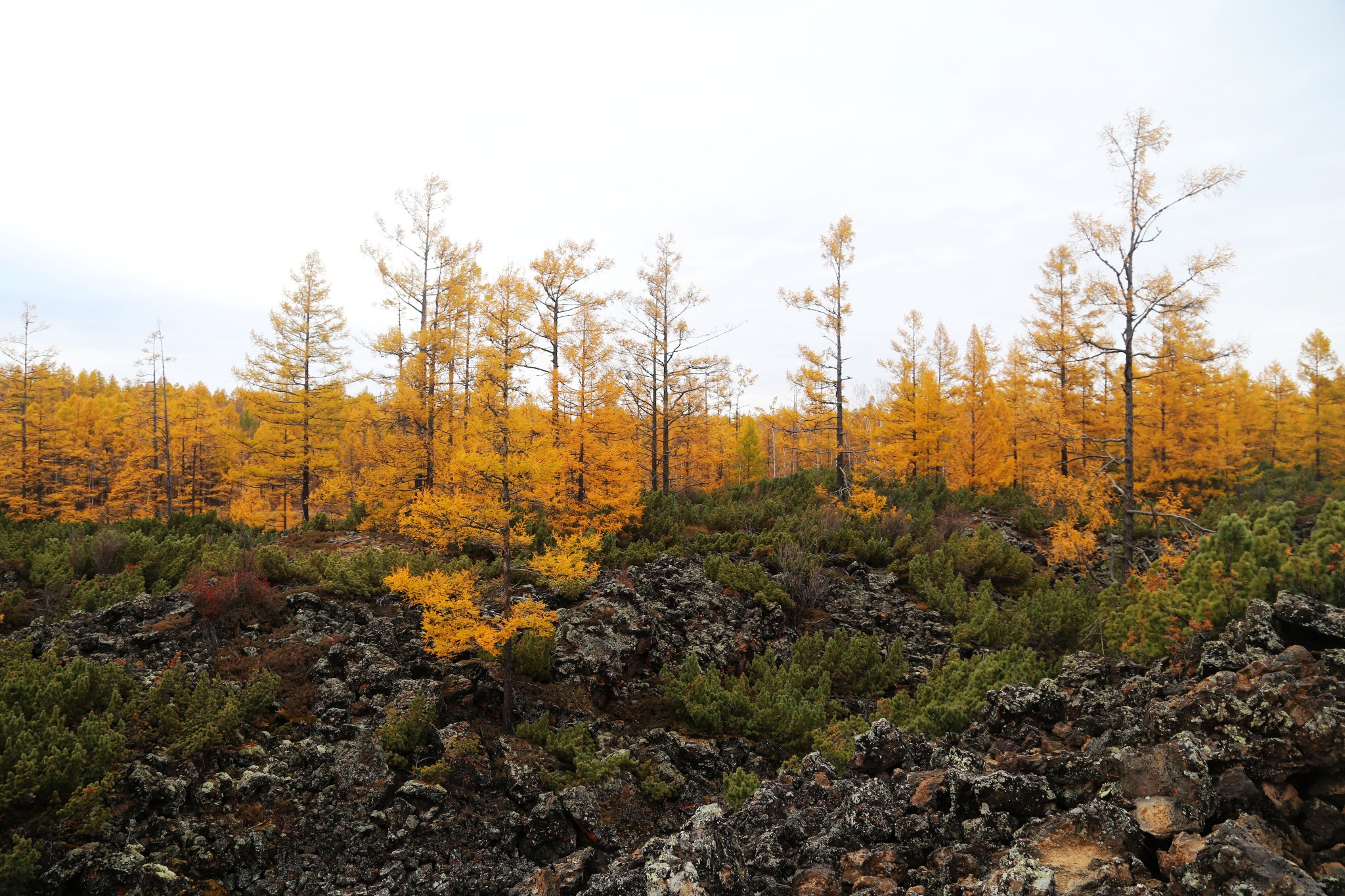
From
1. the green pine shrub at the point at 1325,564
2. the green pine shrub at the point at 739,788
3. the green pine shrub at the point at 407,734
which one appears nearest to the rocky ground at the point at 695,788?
the green pine shrub at the point at 407,734

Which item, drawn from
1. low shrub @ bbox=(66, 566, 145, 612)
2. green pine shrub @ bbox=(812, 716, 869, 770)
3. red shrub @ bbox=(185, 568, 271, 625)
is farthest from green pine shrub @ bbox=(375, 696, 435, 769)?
low shrub @ bbox=(66, 566, 145, 612)

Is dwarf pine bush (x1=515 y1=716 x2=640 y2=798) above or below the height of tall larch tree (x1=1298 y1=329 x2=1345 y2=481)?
below

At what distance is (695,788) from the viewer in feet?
29.0

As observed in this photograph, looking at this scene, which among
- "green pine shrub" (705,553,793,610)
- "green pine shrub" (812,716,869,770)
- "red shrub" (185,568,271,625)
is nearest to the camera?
"green pine shrub" (812,716,869,770)

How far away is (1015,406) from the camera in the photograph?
3553cm

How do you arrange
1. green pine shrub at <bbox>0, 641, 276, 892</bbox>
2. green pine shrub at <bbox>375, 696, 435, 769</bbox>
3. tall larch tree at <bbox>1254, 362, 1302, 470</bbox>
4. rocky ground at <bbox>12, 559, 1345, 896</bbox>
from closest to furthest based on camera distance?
rocky ground at <bbox>12, 559, 1345, 896</bbox> → green pine shrub at <bbox>0, 641, 276, 892</bbox> → green pine shrub at <bbox>375, 696, 435, 769</bbox> → tall larch tree at <bbox>1254, 362, 1302, 470</bbox>

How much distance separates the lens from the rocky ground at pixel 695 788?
3.64 metres

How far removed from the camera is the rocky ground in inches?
143

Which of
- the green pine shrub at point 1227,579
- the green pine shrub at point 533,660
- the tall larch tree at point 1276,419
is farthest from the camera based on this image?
the tall larch tree at point 1276,419

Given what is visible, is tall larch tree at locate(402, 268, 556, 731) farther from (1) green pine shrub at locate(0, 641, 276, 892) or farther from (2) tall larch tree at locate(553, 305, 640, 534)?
(2) tall larch tree at locate(553, 305, 640, 534)

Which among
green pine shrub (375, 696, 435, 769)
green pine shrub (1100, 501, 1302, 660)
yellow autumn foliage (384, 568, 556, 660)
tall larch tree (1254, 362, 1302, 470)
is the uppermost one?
tall larch tree (1254, 362, 1302, 470)

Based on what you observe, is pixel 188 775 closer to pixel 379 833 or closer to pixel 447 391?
pixel 379 833

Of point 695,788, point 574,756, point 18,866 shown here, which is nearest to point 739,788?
point 695,788

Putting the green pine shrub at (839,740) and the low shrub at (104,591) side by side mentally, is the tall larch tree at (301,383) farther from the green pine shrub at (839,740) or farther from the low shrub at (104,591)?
the green pine shrub at (839,740)
